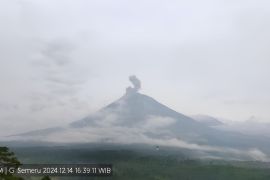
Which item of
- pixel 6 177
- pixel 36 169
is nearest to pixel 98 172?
pixel 36 169

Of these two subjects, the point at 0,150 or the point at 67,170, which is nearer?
the point at 0,150

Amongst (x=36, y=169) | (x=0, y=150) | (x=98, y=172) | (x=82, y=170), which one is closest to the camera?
(x=0, y=150)

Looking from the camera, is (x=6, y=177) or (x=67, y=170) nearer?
(x=6, y=177)

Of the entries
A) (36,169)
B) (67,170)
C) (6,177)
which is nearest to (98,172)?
(67,170)

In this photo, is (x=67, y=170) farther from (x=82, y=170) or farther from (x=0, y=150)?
(x=0, y=150)

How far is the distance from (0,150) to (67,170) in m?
152

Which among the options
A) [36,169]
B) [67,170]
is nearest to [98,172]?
[67,170]

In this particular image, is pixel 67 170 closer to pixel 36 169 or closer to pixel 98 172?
pixel 98 172

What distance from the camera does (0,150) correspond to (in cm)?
4231

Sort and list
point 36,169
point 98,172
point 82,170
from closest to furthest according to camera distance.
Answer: point 36,169
point 82,170
point 98,172

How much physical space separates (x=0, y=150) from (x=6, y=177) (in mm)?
2402

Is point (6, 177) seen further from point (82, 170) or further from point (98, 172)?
point (98, 172)

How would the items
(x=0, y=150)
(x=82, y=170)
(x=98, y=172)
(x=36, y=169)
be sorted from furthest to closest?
(x=98, y=172)
(x=82, y=170)
(x=36, y=169)
(x=0, y=150)

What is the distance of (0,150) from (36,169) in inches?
4729
